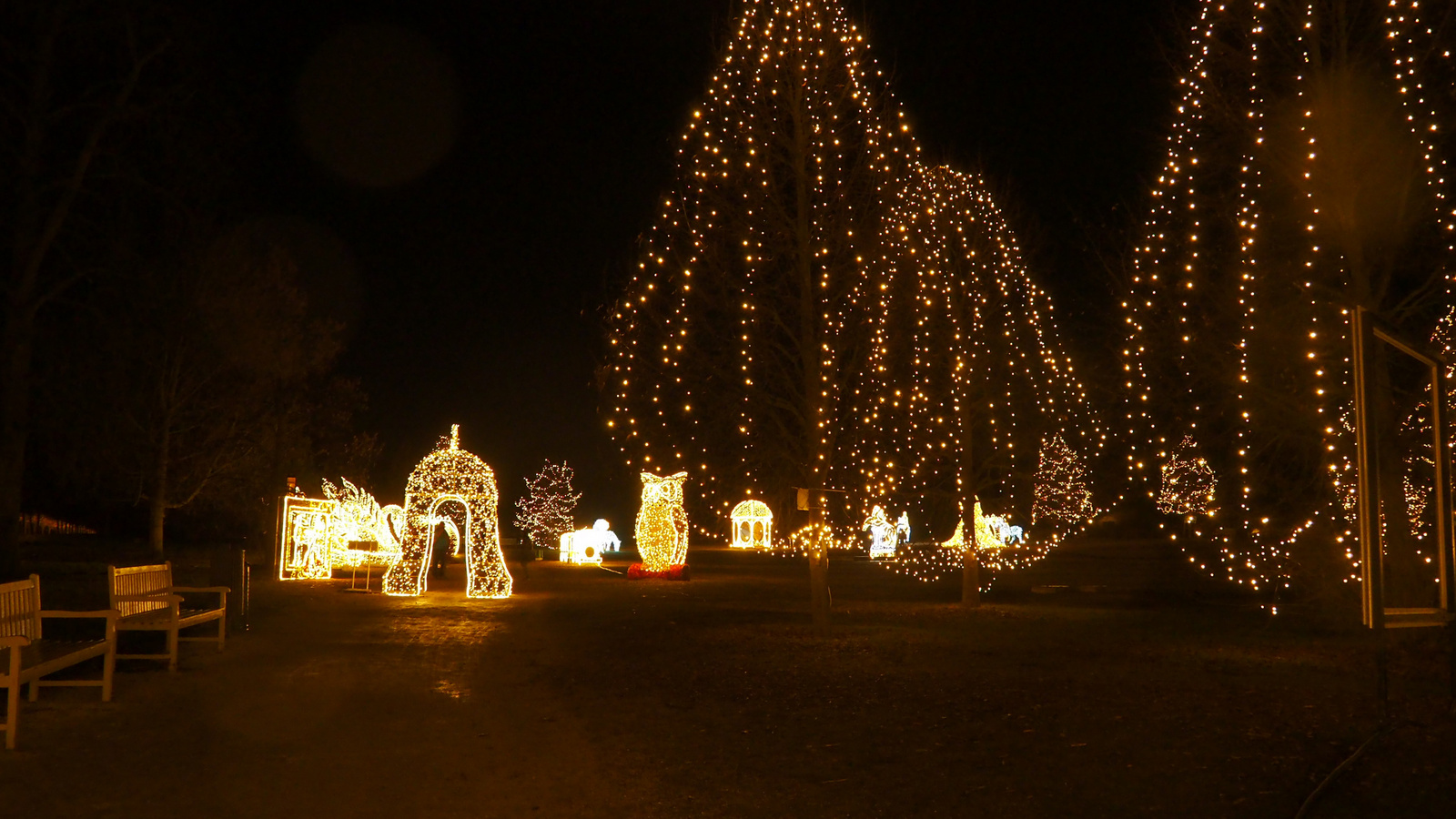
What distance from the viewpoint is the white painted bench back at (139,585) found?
10.5 metres

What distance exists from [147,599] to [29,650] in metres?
2.70

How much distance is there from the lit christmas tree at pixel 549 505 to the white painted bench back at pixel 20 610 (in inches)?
1928

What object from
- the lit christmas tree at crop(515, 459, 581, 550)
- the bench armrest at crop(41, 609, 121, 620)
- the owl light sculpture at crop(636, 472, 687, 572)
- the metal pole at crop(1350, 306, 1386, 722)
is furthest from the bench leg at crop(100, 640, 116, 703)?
the lit christmas tree at crop(515, 459, 581, 550)

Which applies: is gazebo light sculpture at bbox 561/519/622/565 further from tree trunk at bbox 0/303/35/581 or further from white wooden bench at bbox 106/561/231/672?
white wooden bench at bbox 106/561/231/672

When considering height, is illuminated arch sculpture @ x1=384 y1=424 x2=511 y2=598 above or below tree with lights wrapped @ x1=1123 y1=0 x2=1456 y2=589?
below

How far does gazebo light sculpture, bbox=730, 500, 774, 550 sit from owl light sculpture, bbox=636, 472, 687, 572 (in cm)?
2393

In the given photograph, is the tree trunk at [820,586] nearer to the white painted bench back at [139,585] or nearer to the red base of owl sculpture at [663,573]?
the white painted bench back at [139,585]

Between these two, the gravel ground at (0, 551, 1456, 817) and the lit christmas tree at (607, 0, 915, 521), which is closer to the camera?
the gravel ground at (0, 551, 1456, 817)

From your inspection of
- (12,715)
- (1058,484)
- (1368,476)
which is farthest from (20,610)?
(1058,484)

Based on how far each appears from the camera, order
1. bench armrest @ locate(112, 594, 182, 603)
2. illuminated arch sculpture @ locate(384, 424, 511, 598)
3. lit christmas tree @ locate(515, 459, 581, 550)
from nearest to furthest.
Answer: bench armrest @ locate(112, 594, 182, 603)
illuminated arch sculpture @ locate(384, 424, 511, 598)
lit christmas tree @ locate(515, 459, 581, 550)

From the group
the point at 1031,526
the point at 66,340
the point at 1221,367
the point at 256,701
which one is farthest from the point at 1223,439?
the point at 66,340

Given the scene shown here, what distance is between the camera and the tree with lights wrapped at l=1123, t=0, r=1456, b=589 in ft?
42.8

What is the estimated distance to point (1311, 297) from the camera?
1317 centimetres

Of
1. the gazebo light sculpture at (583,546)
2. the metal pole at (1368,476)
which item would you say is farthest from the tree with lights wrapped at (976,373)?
the gazebo light sculpture at (583,546)
